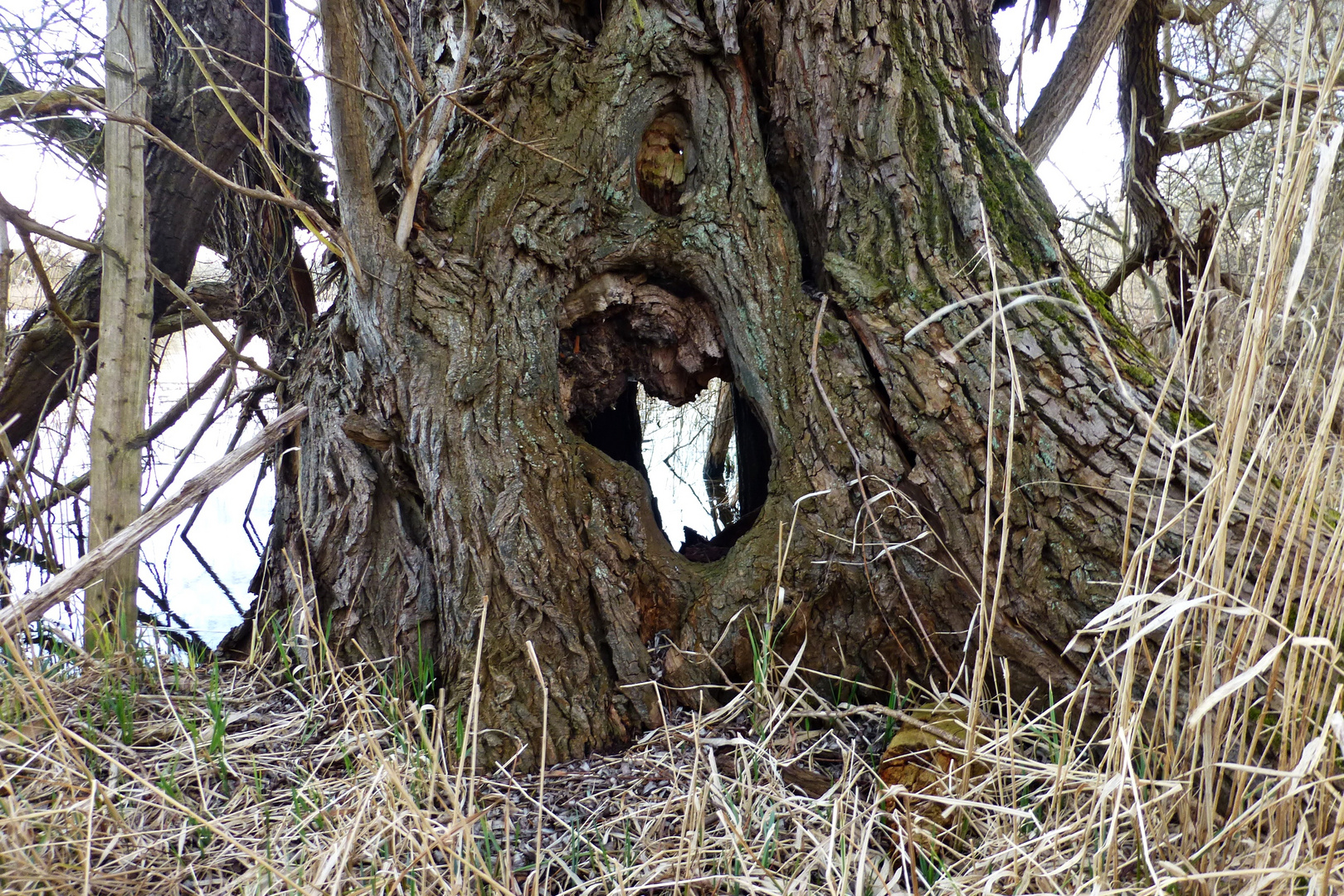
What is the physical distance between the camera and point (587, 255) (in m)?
1.83

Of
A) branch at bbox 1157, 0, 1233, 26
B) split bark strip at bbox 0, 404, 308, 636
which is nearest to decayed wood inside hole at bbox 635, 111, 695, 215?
split bark strip at bbox 0, 404, 308, 636

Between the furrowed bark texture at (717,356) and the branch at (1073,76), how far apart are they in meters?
1.32

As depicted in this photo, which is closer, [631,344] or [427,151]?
[427,151]

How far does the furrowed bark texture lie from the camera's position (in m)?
1.62

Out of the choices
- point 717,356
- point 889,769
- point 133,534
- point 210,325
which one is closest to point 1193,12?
point 717,356

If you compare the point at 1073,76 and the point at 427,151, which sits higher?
the point at 1073,76

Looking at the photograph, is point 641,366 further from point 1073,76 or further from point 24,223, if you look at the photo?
point 1073,76

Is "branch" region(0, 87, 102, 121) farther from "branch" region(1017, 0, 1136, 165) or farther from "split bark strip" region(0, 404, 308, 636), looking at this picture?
"branch" region(1017, 0, 1136, 165)

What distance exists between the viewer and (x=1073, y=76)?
9.93 ft

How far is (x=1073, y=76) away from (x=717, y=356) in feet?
7.09

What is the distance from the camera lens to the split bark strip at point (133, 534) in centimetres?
152

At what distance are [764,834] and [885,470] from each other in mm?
767

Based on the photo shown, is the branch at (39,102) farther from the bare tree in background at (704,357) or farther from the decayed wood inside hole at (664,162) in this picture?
the decayed wood inside hole at (664,162)

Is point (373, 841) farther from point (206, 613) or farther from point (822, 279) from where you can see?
point (206, 613)
